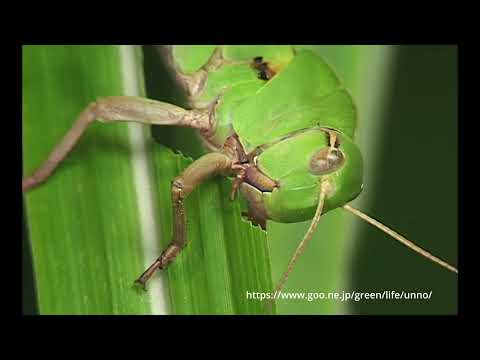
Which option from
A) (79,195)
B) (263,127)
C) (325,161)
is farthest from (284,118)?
(79,195)

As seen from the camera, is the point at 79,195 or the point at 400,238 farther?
the point at 400,238

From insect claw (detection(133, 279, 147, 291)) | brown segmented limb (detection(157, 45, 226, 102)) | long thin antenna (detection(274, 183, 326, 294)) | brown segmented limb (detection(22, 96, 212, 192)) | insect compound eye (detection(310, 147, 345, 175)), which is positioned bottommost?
insect claw (detection(133, 279, 147, 291))

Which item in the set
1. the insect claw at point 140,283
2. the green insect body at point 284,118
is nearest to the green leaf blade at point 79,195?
the insect claw at point 140,283

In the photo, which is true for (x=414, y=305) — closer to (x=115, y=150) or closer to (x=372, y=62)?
(x=372, y=62)

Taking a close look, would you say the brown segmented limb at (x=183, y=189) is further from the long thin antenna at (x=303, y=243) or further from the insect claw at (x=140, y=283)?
the long thin antenna at (x=303, y=243)

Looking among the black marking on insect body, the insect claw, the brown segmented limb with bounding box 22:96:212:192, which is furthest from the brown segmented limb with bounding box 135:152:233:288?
the black marking on insect body

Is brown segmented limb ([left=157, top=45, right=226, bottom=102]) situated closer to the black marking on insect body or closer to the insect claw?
the black marking on insect body

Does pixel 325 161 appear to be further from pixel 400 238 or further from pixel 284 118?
pixel 400 238
